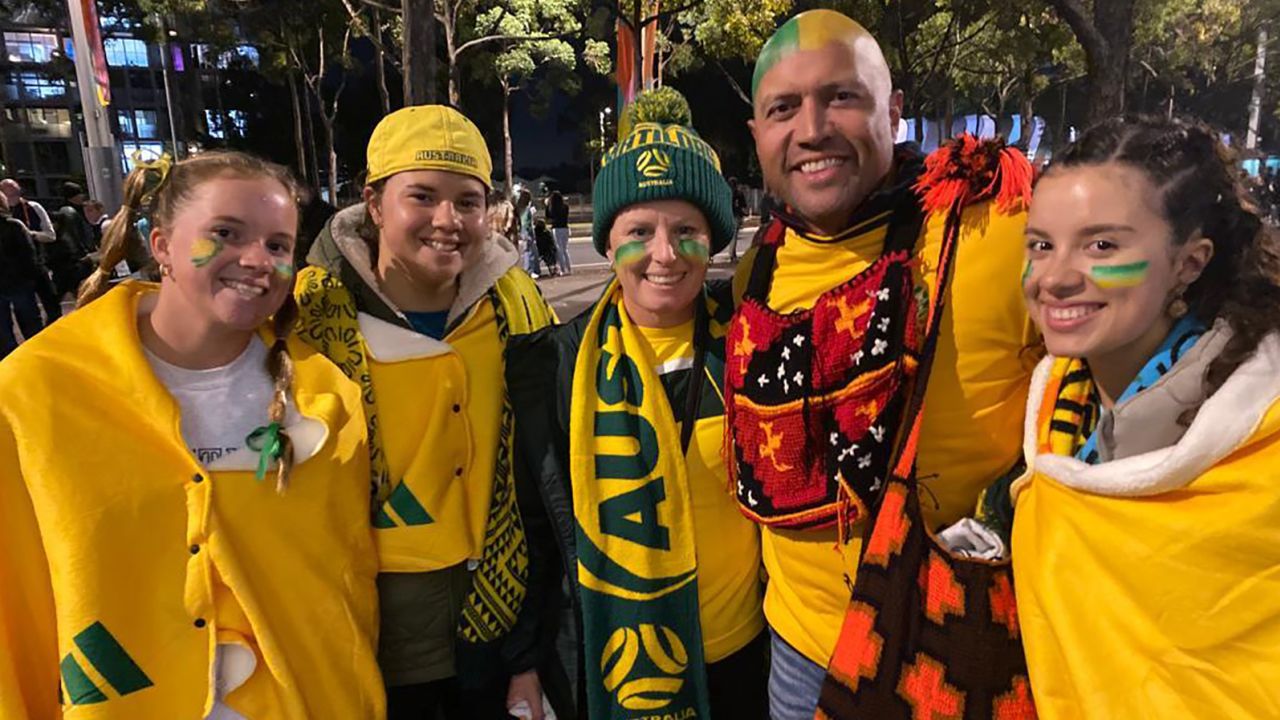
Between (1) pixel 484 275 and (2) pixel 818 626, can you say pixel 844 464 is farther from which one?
(1) pixel 484 275

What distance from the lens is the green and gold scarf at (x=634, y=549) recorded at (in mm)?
1981

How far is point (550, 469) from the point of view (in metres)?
2.10

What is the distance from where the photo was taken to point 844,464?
5.60ft

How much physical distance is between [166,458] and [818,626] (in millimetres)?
1503

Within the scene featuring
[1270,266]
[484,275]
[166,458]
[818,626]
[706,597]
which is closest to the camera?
[1270,266]

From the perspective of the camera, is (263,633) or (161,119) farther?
(161,119)

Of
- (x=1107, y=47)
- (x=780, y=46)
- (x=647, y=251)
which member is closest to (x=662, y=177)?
(x=647, y=251)

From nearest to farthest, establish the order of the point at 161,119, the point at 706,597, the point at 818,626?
the point at 818,626, the point at 706,597, the point at 161,119

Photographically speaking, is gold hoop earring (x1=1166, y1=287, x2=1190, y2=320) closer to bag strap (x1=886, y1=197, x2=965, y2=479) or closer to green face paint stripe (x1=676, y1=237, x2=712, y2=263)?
bag strap (x1=886, y1=197, x2=965, y2=479)

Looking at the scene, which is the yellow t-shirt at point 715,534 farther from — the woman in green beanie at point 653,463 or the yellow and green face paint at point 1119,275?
the yellow and green face paint at point 1119,275

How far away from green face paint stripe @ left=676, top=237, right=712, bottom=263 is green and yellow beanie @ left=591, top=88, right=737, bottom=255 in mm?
52

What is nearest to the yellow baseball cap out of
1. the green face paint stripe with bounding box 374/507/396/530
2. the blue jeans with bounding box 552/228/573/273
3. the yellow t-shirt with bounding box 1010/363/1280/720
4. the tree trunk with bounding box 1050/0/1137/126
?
the green face paint stripe with bounding box 374/507/396/530

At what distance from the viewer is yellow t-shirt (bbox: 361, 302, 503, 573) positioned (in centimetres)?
208

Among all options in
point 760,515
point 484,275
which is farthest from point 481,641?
point 484,275
